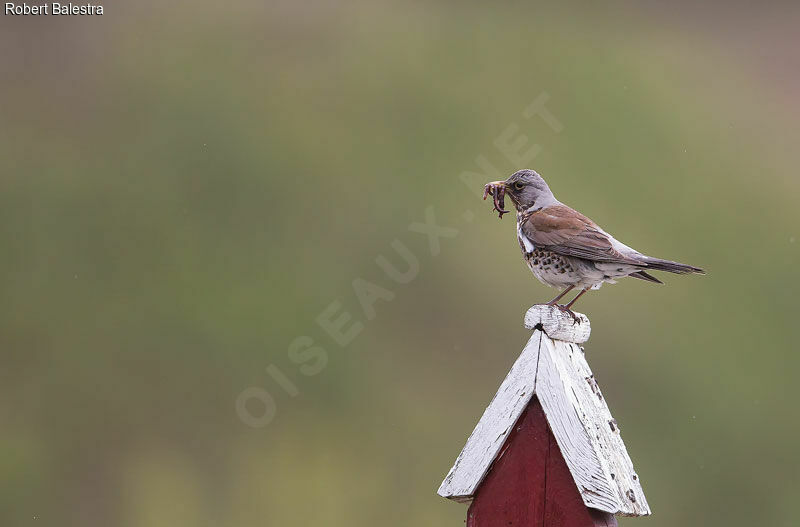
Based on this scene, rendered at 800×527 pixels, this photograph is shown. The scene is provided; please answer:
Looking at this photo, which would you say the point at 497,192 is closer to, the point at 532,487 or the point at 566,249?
the point at 566,249

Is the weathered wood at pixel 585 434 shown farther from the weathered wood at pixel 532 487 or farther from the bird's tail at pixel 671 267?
the bird's tail at pixel 671 267

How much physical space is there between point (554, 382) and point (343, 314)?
6429 millimetres

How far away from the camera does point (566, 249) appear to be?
11.8ft

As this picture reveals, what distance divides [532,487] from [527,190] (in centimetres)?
177

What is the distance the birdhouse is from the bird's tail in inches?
30.5

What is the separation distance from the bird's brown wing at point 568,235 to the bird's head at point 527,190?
0.18 ft

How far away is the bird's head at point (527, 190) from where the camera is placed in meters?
3.90

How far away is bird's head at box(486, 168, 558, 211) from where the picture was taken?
153 inches

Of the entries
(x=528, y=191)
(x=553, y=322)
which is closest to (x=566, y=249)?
(x=528, y=191)

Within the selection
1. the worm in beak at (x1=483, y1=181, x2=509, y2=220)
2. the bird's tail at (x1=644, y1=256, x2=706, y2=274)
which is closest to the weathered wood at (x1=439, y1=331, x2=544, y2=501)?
the bird's tail at (x1=644, y1=256, x2=706, y2=274)

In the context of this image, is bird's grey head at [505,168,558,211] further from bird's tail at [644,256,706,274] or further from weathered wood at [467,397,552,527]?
weathered wood at [467,397,552,527]

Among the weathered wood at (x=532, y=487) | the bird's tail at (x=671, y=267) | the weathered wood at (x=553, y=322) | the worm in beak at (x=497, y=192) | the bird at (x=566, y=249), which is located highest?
the worm in beak at (x=497, y=192)

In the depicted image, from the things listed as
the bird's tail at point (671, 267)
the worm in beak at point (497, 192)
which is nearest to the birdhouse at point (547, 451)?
the bird's tail at point (671, 267)

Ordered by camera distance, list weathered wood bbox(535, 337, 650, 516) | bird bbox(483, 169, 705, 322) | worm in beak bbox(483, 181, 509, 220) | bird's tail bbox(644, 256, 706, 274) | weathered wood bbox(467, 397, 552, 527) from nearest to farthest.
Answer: weathered wood bbox(535, 337, 650, 516), weathered wood bbox(467, 397, 552, 527), bird's tail bbox(644, 256, 706, 274), bird bbox(483, 169, 705, 322), worm in beak bbox(483, 181, 509, 220)
